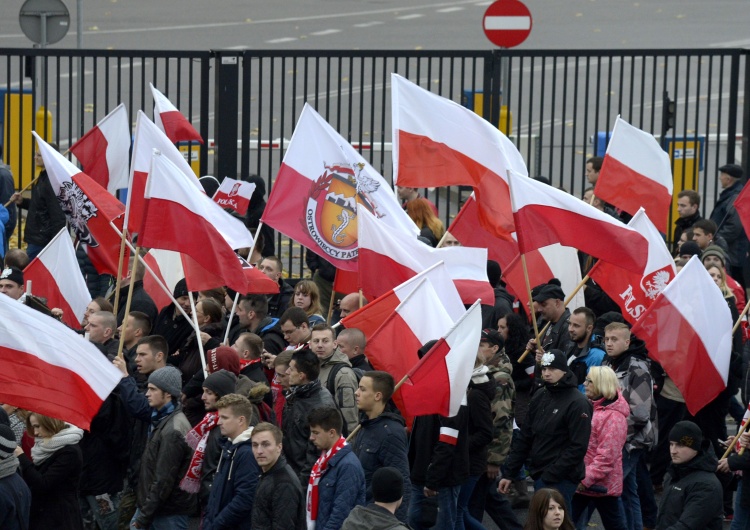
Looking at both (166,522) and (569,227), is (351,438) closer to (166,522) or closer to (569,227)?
(166,522)

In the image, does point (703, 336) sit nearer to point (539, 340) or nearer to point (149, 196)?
point (539, 340)

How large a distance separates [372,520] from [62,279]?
465cm

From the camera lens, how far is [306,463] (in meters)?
9.05

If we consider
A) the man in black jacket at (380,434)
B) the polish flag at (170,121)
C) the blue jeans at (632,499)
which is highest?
the polish flag at (170,121)

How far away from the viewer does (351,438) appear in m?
9.34

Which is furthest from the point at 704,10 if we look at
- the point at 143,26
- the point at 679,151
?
the point at 679,151

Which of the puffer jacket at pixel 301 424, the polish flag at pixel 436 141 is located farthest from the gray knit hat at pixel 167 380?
the polish flag at pixel 436 141

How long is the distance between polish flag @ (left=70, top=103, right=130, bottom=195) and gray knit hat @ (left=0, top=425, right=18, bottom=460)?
557cm

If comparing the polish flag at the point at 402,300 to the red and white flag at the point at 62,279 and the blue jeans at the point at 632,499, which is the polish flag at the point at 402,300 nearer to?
the blue jeans at the point at 632,499

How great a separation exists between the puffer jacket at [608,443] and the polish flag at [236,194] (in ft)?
14.7

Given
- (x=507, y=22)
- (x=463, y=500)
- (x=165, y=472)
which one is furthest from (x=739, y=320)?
(x=507, y=22)

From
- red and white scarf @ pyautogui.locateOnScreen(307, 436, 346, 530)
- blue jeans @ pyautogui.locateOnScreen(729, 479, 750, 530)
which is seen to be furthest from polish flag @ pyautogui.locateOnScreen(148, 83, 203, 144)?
blue jeans @ pyautogui.locateOnScreen(729, 479, 750, 530)

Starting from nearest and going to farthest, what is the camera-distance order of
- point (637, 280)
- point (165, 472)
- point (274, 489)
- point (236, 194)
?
1. point (274, 489)
2. point (165, 472)
3. point (637, 280)
4. point (236, 194)

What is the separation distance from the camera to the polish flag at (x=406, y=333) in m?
9.42
